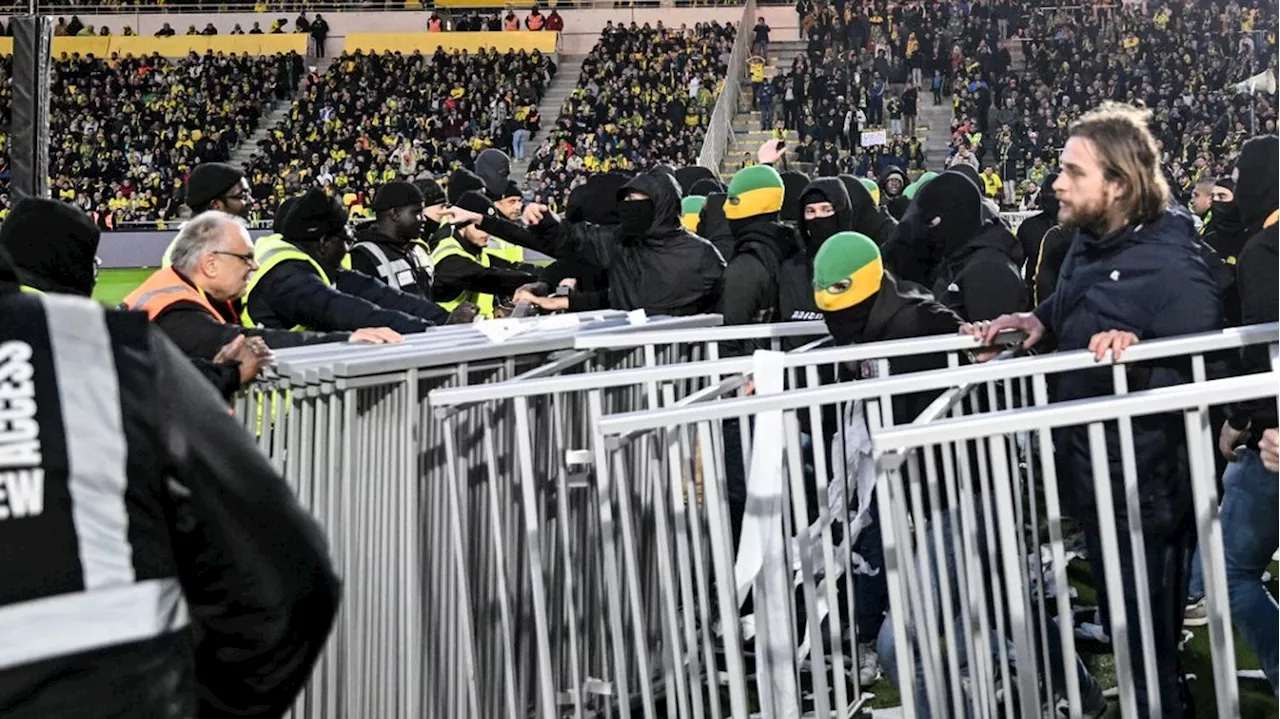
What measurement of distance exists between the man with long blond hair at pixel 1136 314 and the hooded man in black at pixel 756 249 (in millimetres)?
2507

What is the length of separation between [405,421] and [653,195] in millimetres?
3051

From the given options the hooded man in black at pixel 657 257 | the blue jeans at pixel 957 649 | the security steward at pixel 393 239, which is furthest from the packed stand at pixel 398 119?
the blue jeans at pixel 957 649

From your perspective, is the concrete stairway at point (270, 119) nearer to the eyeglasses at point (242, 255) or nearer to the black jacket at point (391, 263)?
the black jacket at point (391, 263)

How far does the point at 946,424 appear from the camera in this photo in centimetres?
263

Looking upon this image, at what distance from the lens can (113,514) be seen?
1.68 metres

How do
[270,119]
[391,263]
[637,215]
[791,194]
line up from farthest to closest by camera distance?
[270,119] → [791,194] → [391,263] → [637,215]

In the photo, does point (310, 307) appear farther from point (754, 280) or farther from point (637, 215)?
point (754, 280)

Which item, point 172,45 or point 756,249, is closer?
point 756,249

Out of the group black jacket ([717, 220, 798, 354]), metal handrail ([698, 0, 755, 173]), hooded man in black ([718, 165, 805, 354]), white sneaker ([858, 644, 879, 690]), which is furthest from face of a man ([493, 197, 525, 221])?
metal handrail ([698, 0, 755, 173])

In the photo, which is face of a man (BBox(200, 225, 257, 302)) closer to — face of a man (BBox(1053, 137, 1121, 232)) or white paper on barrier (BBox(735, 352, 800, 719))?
white paper on barrier (BBox(735, 352, 800, 719))

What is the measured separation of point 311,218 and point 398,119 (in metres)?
33.4

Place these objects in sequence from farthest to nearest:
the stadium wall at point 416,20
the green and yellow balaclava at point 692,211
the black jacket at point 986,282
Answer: the stadium wall at point 416,20 < the green and yellow balaclava at point 692,211 < the black jacket at point 986,282

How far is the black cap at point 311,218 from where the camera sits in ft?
19.7

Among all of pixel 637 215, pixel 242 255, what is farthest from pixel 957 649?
pixel 637 215
